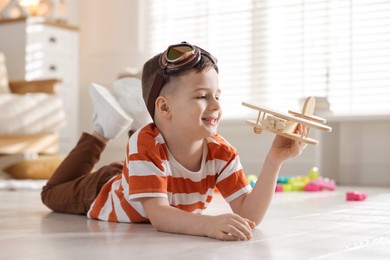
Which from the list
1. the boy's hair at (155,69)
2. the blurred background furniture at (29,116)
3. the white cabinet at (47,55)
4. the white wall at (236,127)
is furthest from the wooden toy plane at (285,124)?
the white cabinet at (47,55)

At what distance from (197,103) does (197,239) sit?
0.28 meters

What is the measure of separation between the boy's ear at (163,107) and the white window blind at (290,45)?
97.4 inches

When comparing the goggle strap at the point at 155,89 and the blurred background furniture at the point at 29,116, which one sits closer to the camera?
the goggle strap at the point at 155,89

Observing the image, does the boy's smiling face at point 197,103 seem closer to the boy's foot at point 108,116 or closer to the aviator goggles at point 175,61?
the aviator goggles at point 175,61

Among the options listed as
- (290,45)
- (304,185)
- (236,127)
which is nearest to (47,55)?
(236,127)

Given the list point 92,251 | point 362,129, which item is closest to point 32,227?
point 92,251

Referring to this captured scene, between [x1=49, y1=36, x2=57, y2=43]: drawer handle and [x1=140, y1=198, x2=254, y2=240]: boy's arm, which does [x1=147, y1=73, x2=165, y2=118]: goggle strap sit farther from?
[x1=49, y1=36, x2=57, y2=43]: drawer handle

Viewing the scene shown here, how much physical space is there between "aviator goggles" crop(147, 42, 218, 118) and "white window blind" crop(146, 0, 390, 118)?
247cm

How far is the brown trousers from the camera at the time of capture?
67.1 inches

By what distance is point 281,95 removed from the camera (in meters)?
4.05

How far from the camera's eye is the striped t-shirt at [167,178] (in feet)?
4.25

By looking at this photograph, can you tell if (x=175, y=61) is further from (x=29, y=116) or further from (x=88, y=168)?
(x=29, y=116)

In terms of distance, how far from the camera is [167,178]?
4.41 feet

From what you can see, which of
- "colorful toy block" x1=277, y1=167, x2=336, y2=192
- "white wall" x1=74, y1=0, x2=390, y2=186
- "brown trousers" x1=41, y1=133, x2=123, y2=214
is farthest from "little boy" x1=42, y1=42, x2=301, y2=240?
"white wall" x1=74, y1=0, x2=390, y2=186
